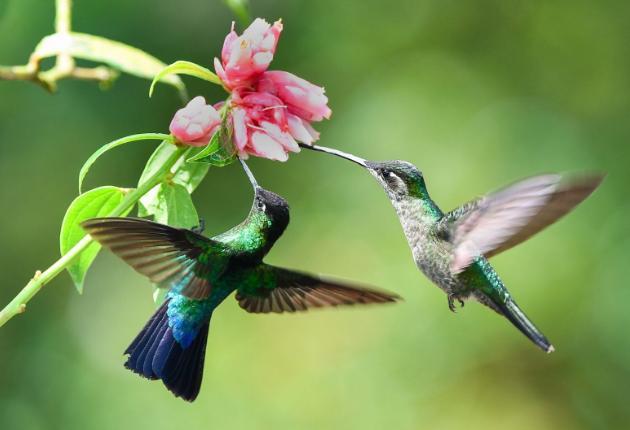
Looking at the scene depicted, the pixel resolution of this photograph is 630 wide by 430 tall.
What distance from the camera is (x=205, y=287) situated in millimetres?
2322

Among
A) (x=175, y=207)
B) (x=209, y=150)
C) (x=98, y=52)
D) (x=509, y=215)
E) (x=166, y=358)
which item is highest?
(x=509, y=215)

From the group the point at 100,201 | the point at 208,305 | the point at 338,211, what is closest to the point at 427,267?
the point at 208,305

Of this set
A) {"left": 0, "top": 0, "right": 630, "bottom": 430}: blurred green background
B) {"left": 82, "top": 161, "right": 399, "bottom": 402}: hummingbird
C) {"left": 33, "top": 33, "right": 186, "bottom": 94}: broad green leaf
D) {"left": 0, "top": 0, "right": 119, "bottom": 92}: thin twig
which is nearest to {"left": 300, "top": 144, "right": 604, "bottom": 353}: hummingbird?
{"left": 82, "top": 161, "right": 399, "bottom": 402}: hummingbird

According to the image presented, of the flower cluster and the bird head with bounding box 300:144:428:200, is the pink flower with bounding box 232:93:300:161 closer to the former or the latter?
the flower cluster

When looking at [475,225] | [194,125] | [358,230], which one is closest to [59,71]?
[194,125]

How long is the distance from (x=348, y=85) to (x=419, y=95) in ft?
2.03

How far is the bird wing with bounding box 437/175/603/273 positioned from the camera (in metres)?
2.18

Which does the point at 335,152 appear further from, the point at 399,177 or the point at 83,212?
the point at 83,212

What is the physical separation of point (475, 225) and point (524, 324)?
0.37 metres

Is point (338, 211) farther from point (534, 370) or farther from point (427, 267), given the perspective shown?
point (427, 267)

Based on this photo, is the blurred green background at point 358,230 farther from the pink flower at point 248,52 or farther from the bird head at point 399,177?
the pink flower at point 248,52

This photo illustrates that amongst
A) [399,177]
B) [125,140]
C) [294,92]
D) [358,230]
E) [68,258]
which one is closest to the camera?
[68,258]

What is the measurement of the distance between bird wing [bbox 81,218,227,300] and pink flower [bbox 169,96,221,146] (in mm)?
218

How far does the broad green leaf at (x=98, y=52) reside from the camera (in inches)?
96.7
